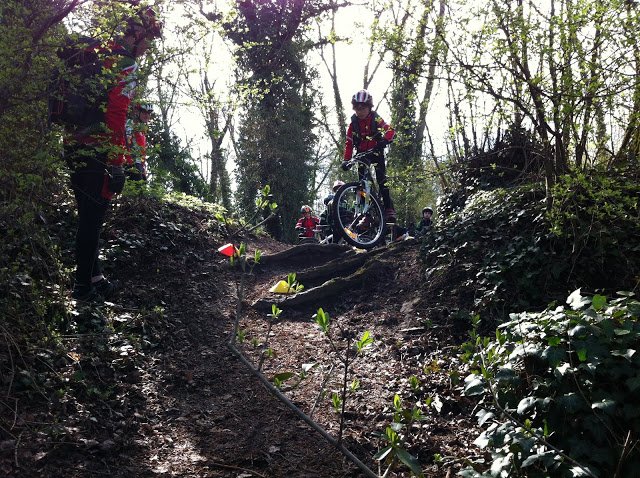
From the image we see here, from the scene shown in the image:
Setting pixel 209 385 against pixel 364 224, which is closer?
pixel 209 385

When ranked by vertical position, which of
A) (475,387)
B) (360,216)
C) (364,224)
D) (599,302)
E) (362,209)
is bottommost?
(475,387)

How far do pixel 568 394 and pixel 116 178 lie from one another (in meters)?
3.62

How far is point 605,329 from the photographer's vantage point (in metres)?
2.69

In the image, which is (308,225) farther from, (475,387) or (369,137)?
(475,387)

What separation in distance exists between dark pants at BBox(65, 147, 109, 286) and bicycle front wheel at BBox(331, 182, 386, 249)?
3740 mm

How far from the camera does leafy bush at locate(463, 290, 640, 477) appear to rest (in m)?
2.38

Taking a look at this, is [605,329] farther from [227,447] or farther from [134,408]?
[134,408]

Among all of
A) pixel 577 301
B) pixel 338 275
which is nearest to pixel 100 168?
pixel 338 275

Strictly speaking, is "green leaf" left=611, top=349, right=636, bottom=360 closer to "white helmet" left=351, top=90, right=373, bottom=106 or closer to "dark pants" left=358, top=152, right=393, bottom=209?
"dark pants" left=358, top=152, right=393, bottom=209

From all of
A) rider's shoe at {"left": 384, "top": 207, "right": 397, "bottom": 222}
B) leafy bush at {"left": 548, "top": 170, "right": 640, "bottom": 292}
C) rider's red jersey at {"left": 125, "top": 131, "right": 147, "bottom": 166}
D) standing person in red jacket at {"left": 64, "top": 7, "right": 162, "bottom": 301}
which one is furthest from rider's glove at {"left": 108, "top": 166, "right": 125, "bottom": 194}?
rider's shoe at {"left": 384, "top": 207, "right": 397, "bottom": 222}

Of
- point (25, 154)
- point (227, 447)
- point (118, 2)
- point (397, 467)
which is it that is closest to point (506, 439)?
point (397, 467)

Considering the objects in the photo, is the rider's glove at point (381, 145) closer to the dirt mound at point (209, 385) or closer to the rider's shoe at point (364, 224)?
the rider's shoe at point (364, 224)

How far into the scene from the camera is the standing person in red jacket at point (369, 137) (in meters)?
7.52

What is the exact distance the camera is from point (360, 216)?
25.7 ft
